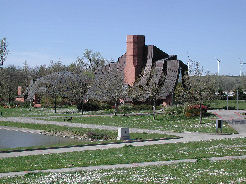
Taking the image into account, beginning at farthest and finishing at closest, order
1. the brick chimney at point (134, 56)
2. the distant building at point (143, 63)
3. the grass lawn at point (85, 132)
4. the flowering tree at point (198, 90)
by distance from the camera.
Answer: the brick chimney at point (134, 56) → the distant building at point (143, 63) → the flowering tree at point (198, 90) → the grass lawn at point (85, 132)

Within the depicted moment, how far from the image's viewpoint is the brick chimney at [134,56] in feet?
204

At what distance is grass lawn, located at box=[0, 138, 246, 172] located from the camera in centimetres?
1491

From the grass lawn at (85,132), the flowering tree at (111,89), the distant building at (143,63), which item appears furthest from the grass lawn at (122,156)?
the distant building at (143,63)

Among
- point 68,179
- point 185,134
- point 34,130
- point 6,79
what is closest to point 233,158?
point 68,179

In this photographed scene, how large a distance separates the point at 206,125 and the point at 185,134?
5.80 meters

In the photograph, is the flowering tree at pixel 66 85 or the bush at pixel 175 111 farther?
the flowering tree at pixel 66 85

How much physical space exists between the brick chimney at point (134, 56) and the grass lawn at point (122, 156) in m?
42.3

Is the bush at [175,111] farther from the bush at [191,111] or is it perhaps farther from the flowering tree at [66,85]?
the flowering tree at [66,85]

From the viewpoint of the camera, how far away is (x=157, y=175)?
12.6m

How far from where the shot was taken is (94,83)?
2283 inches

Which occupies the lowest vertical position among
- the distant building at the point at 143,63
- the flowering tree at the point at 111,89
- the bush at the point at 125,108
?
the bush at the point at 125,108

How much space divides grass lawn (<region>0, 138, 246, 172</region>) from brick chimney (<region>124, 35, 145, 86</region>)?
4234cm

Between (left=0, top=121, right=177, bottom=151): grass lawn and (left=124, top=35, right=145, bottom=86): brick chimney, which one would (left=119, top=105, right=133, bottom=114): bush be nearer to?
(left=124, top=35, right=145, bottom=86): brick chimney

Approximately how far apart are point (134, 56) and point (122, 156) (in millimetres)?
46634
